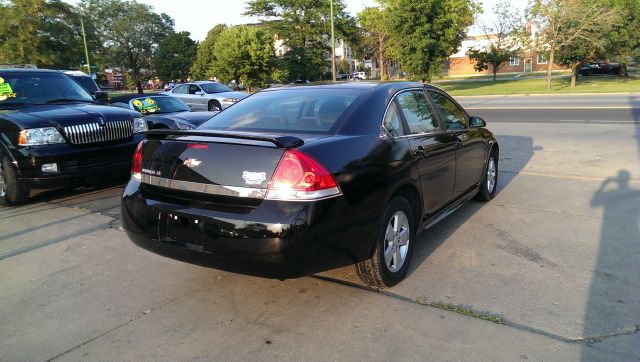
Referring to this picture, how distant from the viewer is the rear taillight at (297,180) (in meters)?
3.01

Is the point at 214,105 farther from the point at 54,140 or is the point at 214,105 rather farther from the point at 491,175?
the point at 491,175

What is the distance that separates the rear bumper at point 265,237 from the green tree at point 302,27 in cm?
4957

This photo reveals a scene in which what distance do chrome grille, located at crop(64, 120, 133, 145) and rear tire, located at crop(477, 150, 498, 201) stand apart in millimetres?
4941

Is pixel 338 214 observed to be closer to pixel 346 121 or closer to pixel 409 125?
pixel 346 121

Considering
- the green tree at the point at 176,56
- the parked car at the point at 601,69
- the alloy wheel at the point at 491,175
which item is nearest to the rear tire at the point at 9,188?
the alloy wheel at the point at 491,175

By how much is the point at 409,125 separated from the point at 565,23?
31253 millimetres

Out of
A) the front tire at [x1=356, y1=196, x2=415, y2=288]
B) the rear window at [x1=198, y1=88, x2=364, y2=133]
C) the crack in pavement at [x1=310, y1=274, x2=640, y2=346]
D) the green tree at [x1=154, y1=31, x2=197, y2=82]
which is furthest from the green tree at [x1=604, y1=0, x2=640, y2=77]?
the green tree at [x1=154, y1=31, x2=197, y2=82]

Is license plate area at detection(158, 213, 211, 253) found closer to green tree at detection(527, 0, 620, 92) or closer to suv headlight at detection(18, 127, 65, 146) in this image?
suv headlight at detection(18, 127, 65, 146)

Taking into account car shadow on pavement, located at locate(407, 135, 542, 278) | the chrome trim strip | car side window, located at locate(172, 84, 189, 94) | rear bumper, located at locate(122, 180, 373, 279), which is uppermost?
car side window, located at locate(172, 84, 189, 94)

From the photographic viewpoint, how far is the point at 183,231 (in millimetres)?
3229

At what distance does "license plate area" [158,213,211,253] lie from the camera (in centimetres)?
315

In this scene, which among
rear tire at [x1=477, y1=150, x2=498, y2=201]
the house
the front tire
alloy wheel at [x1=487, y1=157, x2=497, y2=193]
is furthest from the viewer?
the house

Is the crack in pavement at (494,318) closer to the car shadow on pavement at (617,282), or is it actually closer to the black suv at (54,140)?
the car shadow on pavement at (617,282)

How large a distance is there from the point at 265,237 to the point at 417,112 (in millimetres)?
2170
